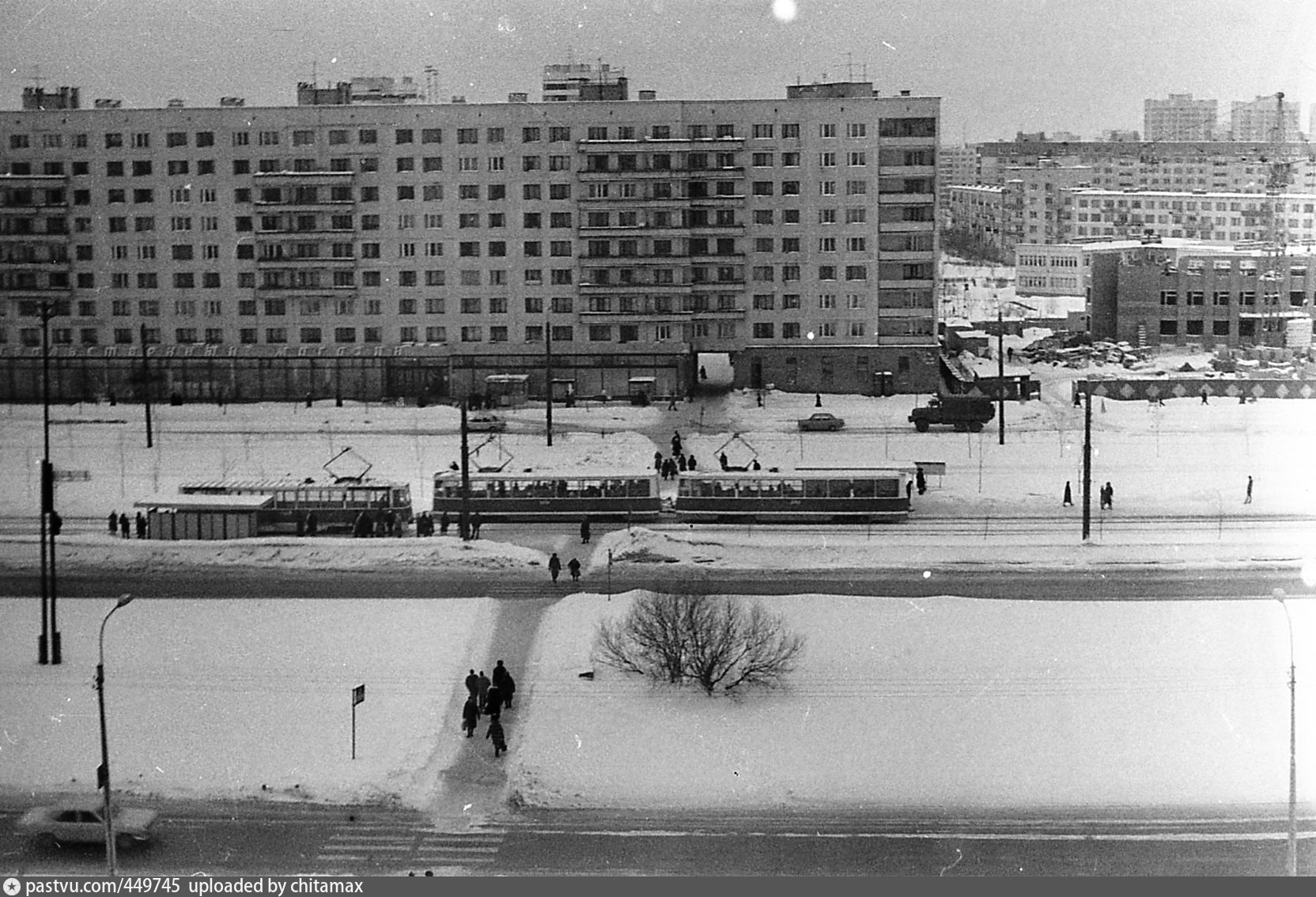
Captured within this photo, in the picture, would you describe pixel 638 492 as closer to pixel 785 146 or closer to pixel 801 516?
pixel 801 516

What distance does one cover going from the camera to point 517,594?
19.2m

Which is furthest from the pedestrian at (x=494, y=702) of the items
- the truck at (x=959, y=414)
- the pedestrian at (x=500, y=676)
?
the truck at (x=959, y=414)

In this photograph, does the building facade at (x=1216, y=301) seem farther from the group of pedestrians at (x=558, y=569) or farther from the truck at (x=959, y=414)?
the group of pedestrians at (x=558, y=569)

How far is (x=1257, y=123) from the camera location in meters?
96.0

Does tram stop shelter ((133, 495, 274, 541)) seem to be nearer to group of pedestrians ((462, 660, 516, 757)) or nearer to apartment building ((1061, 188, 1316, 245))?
group of pedestrians ((462, 660, 516, 757))

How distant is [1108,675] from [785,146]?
27234 mm

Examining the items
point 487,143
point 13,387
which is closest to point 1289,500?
point 487,143

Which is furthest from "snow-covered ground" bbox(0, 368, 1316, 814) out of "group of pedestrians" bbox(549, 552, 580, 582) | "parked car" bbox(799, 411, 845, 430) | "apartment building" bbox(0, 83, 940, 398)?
"apartment building" bbox(0, 83, 940, 398)

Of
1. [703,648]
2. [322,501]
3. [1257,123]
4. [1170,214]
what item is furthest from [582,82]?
[1257,123]

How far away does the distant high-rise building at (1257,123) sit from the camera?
88500mm

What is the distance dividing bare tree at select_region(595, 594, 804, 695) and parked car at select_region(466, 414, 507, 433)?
58.8 ft

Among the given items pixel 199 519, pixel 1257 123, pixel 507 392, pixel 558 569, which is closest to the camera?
pixel 558 569

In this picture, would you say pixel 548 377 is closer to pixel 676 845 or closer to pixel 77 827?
pixel 676 845

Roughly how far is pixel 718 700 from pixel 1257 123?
90.5 meters
